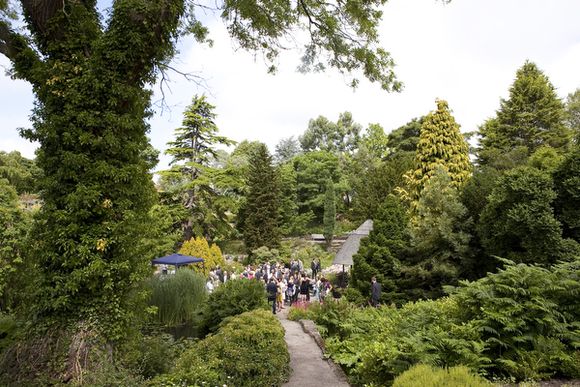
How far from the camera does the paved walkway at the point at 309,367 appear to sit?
613 cm

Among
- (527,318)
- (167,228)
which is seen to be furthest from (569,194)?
(167,228)

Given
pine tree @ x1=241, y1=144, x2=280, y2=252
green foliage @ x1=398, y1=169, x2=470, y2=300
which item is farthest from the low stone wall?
pine tree @ x1=241, y1=144, x2=280, y2=252

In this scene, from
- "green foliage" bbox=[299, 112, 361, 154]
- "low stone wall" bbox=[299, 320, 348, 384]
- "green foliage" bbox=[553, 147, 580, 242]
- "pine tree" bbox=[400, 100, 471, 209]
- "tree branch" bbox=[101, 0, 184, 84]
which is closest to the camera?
"tree branch" bbox=[101, 0, 184, 84]

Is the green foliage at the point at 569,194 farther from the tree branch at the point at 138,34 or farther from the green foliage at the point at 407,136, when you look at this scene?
the green foliage at the point at 407,136

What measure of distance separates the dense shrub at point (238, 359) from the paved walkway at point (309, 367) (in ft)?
0.95

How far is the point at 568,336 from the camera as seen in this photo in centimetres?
492

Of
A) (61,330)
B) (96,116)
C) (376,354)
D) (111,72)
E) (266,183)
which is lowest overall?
(376,354)

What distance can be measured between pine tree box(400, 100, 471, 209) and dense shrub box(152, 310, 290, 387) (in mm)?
13594

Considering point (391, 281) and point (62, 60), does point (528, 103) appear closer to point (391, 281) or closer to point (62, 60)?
point (391, 281)

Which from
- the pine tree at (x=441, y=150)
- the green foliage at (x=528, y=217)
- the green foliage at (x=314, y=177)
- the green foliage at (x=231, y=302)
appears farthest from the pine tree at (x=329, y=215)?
the green foliage at (x=231, y=302)

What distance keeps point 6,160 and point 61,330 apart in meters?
41.2

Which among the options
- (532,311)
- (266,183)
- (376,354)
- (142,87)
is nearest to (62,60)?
(142,87)

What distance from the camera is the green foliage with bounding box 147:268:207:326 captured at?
10555 mm

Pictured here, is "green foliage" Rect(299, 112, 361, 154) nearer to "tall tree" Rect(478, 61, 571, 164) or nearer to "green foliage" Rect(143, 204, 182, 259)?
"tall tree" Rect(478, 61, 571, 164)
